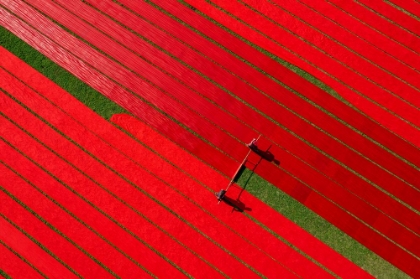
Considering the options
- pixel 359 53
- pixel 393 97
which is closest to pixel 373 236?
pixel 393 97

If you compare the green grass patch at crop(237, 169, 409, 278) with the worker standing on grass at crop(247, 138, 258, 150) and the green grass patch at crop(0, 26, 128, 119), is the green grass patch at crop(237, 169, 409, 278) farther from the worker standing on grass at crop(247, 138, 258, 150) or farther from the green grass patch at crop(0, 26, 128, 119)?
the green grass patch at crop(0, 26, 128, 119)

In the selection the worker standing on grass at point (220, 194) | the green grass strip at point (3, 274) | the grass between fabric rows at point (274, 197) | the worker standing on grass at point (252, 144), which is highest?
the worker standing on grass at point (252, 144)

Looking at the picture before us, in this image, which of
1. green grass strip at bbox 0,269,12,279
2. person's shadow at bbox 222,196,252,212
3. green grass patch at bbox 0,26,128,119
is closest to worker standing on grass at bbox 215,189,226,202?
person's shadow at bbox 222,196,252,212

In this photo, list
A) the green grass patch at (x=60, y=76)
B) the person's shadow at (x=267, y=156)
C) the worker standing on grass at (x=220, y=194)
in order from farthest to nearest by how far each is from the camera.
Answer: the green grass patch at (x=60, y=76), the person's shadow at (x=267, y=156), the worker standing on grass at (x=220, y=194)

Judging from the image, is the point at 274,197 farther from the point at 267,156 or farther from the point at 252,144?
the point at 252,144

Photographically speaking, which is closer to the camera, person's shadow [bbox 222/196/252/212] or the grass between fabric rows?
the grass between fabric rows

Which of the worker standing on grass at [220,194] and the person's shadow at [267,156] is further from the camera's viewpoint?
the person's shadow at [267,156]

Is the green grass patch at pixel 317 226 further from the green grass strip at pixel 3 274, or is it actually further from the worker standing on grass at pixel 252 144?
the green grass strip at pixel 3 274


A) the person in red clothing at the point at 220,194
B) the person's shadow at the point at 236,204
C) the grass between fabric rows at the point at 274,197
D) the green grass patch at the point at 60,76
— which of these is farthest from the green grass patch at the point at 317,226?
the green grass patch at the point at 60,76
